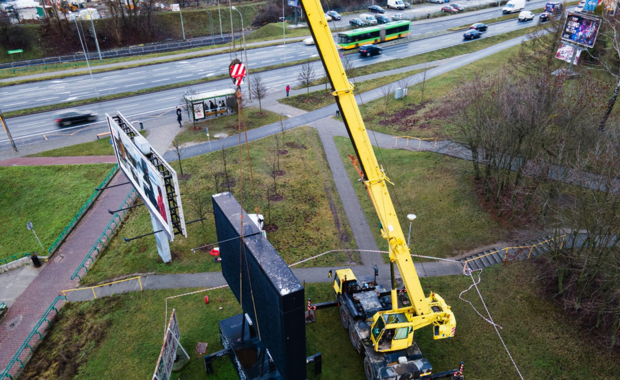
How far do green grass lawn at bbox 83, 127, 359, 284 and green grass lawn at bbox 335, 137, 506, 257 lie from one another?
312cm

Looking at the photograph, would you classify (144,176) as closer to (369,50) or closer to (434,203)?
(434,203)

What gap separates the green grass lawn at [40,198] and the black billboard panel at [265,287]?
64.4 ft

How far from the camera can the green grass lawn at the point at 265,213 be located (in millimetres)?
27203

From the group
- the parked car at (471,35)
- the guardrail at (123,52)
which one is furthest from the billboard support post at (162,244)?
the parked car at (471,35)

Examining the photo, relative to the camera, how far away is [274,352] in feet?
49.1

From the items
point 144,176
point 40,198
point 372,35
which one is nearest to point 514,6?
point 372,35

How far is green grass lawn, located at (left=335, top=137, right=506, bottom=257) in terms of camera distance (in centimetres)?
2870

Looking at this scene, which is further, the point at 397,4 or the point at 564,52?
the point at 397,4

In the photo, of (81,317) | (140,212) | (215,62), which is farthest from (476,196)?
(215,62)

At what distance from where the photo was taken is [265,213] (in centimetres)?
3172

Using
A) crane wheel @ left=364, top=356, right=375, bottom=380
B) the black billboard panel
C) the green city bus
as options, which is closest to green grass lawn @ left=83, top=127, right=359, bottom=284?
crane wheel @ left=364, top=356, right=375, bottom=380

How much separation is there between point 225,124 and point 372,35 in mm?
36663

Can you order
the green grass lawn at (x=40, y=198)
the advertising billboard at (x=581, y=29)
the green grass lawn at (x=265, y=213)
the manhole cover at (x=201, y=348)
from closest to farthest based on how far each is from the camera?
1. the manhole cover at (x=201, y=348)
2. the green grass lawn at (x=265, y=213)
3. the green grass lawn at (x=40, y=198)
4. the advertising billboard at (x=581, y=29)

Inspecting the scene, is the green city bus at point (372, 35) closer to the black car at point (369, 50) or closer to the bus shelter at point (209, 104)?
the black car at point (369, 50)
